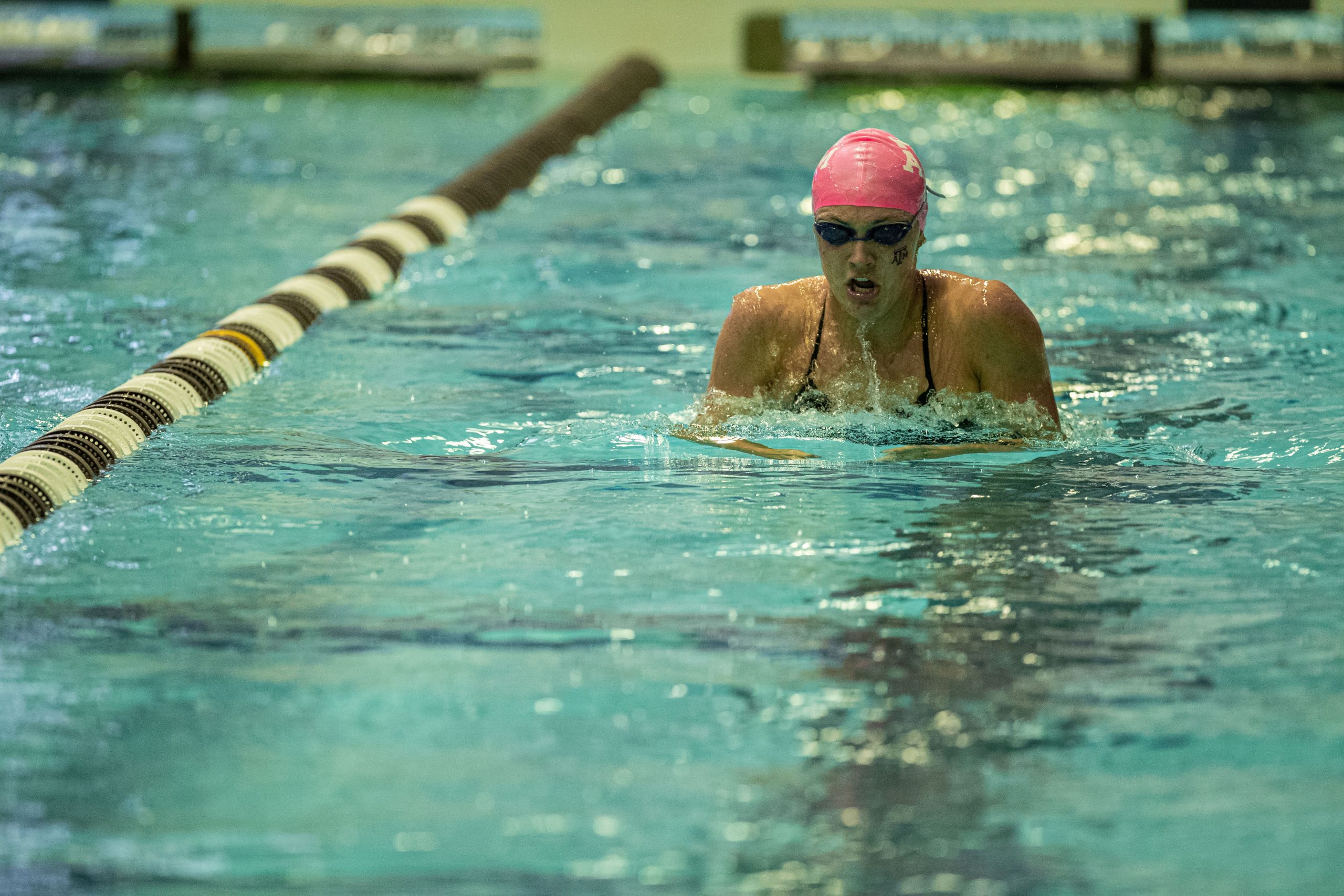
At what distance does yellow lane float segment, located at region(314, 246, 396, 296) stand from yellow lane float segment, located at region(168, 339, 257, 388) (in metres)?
1.39

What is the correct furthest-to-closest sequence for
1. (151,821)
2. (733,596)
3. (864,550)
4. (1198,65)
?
(1198,65) → (864,550) → (733,596) → (151,821)

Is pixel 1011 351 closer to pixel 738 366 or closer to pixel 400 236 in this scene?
pixel 738 366

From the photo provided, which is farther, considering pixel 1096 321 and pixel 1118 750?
pixel 1096 321

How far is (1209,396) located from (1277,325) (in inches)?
44.4

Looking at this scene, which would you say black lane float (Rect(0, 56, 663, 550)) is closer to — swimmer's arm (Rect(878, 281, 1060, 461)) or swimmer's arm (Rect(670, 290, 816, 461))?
swimmer's arm (Rect(670, 290, 816, 461))

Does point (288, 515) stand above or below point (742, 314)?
below

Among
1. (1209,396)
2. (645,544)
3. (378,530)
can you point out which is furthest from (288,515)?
(1209,396)

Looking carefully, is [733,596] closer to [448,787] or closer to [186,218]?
[448,787]

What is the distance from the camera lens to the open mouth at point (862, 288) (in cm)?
396

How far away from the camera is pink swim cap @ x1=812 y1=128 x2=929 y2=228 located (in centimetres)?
387

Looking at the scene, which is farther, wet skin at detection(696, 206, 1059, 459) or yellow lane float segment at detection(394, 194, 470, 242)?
yellow lane float segment at detection(394, 194, 470, 242)

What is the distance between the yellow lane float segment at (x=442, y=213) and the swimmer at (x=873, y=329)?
12.5 feet

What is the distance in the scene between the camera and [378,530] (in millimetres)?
3588

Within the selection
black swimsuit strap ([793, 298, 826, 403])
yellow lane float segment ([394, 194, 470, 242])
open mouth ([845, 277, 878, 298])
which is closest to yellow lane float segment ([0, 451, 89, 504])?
black swimsuit strap ([793, 298, 826, 403])
